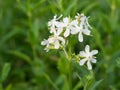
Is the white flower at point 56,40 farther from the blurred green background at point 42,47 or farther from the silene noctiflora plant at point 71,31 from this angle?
the blurred green background at point 42,47

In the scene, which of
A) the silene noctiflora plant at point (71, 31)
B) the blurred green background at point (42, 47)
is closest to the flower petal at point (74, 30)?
the silene noctiflora plant at point (71, 31)

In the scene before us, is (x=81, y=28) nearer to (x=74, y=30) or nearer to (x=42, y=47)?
(x=74, y=30)

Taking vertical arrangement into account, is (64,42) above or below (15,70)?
below

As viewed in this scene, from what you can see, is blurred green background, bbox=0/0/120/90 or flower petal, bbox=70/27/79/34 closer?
flower petal, bbox=70/27/79/34

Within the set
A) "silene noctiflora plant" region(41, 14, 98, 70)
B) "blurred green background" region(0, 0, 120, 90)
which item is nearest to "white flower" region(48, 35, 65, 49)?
"silene noctiflora plant" region(41, 14, 98, 70)

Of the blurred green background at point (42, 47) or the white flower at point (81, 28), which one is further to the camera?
the blurred green background at point (42, 47)

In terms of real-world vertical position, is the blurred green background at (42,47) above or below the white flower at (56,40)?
above

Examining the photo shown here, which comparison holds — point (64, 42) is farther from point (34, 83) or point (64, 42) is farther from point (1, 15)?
point (1, 15)

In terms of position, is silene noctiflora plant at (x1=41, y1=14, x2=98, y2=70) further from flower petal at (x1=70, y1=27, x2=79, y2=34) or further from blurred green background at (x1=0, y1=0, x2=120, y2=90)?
blurred green background at (x1=0, y1=0, x2=120, y2=90)

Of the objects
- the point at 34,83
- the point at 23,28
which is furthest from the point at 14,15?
the point at 34,83
